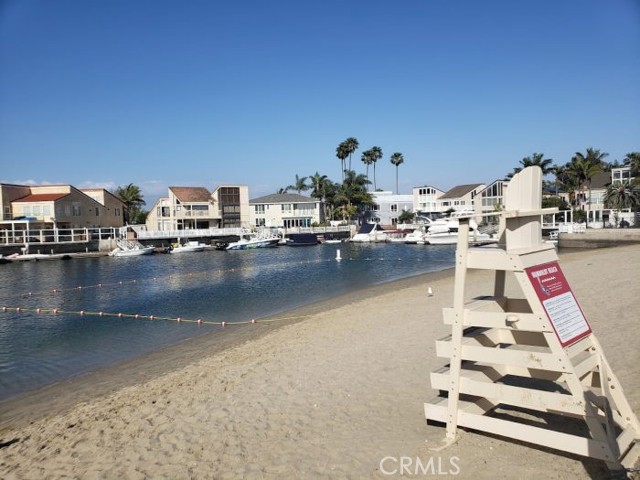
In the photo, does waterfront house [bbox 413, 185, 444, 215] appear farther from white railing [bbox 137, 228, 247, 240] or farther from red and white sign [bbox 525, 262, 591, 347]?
red and white sign [bbox 525, 262, 591, 347]

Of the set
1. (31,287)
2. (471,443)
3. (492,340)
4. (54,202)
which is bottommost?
(31,287)

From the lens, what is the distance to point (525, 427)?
5.04m

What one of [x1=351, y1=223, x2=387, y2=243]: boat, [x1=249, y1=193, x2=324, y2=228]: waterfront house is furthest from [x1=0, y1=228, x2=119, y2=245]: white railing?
[x1=351, y1=223, x2=387, y2=243]: boat

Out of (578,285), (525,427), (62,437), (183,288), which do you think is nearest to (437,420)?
(525,427)

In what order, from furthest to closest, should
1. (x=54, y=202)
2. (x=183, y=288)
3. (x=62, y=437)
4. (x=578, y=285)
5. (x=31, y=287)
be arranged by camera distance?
(x=54, y=202), (x=31, y=287), (x=183, y=288), (x=578, y=285), (x=62, y=437)

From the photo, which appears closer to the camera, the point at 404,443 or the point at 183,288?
the point at 404,443

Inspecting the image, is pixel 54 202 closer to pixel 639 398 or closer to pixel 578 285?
pixel 578 285

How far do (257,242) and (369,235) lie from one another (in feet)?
63.2

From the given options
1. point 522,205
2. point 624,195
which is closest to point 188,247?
point 624,195

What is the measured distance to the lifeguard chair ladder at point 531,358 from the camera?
469cm

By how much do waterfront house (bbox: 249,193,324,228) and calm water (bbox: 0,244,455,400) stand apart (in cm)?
4389

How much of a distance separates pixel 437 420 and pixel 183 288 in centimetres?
2956

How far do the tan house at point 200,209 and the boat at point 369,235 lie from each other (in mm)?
23349

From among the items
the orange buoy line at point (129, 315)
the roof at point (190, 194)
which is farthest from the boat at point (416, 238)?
the orange buoy line at point (129, 315)
